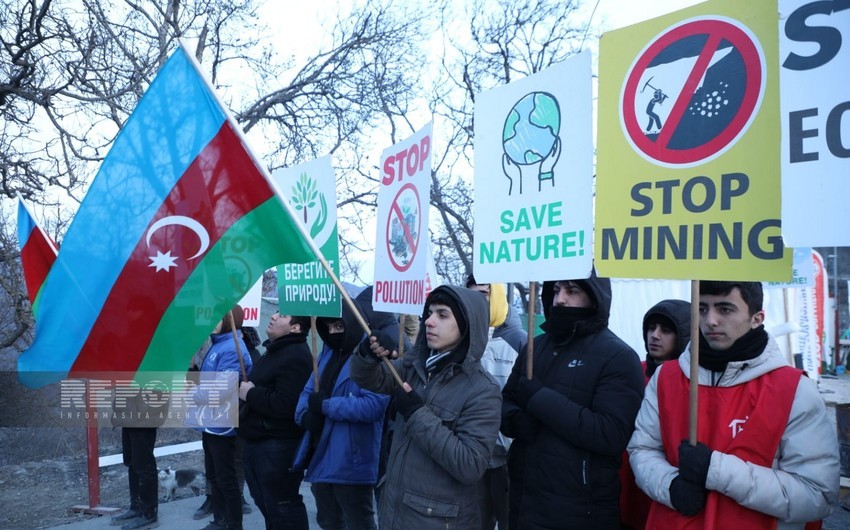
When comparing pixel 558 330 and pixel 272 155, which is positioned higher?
pixel 272 155

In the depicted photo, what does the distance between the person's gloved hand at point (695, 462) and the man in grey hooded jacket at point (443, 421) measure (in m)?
0.91

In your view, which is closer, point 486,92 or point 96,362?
point 96,362

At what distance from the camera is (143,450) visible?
5.79 m

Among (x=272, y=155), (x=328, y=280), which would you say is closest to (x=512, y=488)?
(x=328, y=280)

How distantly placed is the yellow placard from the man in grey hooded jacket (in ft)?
2.84

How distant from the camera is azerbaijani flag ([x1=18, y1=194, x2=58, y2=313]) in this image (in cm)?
444

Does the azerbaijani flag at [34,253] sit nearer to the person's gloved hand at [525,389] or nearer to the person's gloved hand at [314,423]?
the person's gloved hand at [314,423]

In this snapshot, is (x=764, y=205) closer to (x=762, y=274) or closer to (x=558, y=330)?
(x=762, y=274)

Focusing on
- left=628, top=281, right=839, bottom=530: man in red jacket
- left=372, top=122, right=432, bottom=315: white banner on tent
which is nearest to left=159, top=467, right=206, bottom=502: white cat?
left=372, top=122, right=432, bottom=315: white banner on tent

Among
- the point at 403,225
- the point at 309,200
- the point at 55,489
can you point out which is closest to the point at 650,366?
the point at 403,225

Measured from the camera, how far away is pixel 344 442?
3.92 meters

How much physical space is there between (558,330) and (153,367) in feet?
6.27

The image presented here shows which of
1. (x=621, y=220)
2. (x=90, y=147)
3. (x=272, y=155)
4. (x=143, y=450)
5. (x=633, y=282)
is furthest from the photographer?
(x=272, y=155)

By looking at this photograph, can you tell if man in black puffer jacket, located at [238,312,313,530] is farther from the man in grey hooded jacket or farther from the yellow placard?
the yellow placard
